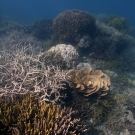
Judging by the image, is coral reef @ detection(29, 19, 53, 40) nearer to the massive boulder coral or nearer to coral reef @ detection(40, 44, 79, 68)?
coral reef @ detection(40, 44, 79, 68)

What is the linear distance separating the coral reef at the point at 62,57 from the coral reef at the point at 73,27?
2.97 meters

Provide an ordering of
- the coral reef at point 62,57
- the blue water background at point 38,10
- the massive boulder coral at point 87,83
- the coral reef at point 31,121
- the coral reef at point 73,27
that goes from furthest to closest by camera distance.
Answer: the blue water background at point 38,10
the coral reef at point 73,27
the coral reef at point 62,57
the massive boulder coral at point 87,83
the coral reef at point 31,121

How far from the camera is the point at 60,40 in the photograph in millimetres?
12484

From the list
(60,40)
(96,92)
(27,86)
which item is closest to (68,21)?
(60,40)

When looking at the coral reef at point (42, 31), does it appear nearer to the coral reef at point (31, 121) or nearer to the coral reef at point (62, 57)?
the coral reef at point (62, 57)

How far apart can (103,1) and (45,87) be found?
18579 cm

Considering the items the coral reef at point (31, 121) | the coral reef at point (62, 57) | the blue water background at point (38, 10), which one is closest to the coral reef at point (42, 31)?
the coral reef at point (62, 57)

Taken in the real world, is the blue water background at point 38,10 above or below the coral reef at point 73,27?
above

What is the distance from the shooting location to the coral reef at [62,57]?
809 cm

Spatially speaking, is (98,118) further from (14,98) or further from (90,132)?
(14,98)

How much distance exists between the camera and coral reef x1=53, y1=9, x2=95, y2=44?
12.1 meters

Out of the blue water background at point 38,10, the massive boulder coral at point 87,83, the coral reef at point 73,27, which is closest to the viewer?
the massive boulder coral at point 87,83

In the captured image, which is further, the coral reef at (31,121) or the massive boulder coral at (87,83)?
the massive boulder coral at (87,83)

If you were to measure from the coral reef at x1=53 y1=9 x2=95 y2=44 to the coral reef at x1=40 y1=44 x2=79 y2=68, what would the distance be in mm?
2971
